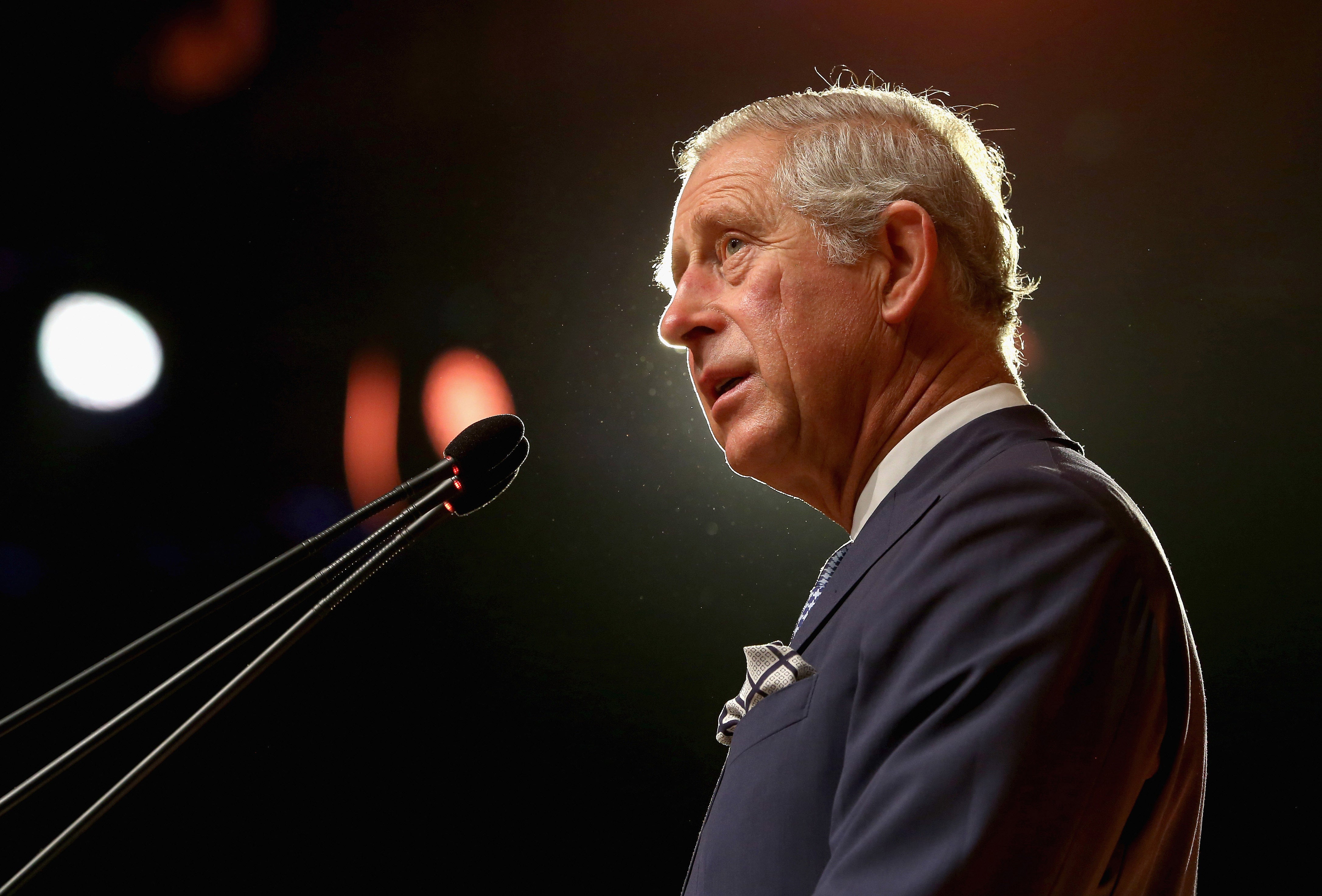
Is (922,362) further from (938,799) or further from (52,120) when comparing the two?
(52,120)

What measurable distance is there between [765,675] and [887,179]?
650 millimetres

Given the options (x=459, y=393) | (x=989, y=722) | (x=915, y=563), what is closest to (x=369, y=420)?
(x=459, y=393)

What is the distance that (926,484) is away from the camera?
871mm

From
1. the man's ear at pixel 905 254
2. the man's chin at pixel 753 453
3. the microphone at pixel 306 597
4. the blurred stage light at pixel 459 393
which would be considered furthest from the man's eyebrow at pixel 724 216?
the blurred stage light at pixel 459 393

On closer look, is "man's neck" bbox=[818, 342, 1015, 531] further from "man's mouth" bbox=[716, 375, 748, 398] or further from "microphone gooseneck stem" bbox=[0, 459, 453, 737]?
"microphone gooseneck stem" bbox=[0, 459, 453, 737]

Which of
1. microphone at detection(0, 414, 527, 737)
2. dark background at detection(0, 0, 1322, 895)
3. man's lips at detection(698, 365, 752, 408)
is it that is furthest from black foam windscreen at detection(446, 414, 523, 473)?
dark background at detection(0, 0, 1322, 895)

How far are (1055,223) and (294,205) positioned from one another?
1950 millimetres

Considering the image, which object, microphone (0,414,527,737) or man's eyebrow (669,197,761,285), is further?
man's eyebrow (669,197,761,285)

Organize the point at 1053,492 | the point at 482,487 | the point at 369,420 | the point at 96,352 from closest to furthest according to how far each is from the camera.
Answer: the point at 1053,492
the point at 482,487
the point at 96,352
the point at 369,420

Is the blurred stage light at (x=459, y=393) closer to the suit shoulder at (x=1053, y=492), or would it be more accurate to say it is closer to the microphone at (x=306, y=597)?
the microphone at (x=306, y=597)

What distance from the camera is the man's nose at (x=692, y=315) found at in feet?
3.73

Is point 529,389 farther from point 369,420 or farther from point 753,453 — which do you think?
point 753,453

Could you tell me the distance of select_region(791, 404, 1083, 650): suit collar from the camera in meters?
0.84

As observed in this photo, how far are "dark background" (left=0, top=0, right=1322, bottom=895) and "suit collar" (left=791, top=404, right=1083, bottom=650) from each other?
1.38m
